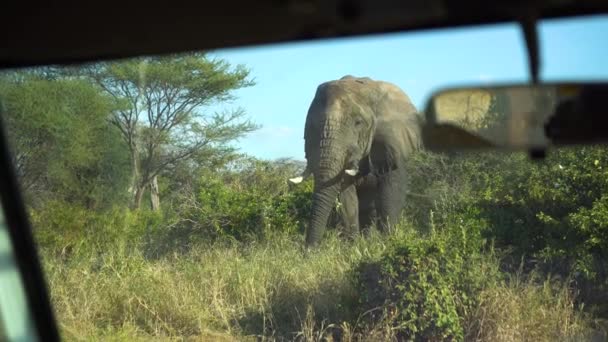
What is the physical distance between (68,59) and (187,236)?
23.6ft

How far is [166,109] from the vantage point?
1220 centimetres

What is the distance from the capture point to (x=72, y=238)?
9.24m

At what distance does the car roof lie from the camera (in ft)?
7.23

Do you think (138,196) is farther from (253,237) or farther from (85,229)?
(253,237)

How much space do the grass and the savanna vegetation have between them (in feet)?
0.05

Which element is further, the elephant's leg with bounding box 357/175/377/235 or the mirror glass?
the elephant's leg with bounding box 357/175/377/235

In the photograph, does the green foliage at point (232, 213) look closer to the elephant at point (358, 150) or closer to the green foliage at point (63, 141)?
the elephant at point (358, 150)

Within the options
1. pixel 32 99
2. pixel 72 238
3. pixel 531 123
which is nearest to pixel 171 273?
pixel 72 238

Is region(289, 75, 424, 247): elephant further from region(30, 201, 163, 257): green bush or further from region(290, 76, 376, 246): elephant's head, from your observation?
region(30, 201, 163, 257): green bush

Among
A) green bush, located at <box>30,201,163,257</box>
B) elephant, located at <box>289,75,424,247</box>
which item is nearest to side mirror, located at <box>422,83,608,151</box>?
green bush, located at <box>30,201,163,257</box>

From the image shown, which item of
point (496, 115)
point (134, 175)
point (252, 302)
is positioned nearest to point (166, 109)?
point (134, 175)

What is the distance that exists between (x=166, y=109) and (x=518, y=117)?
9.72 metres

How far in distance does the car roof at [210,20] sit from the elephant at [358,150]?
7024 millimetres

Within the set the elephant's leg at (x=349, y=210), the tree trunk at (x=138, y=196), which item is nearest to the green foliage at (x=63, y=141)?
the tree trunk at (x=138, y=196)
